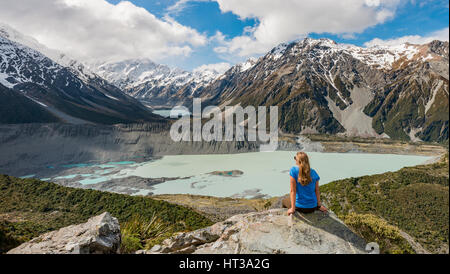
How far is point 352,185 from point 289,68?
161497mm

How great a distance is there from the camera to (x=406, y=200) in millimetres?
25562

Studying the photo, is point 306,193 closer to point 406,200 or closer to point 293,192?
point 293,192

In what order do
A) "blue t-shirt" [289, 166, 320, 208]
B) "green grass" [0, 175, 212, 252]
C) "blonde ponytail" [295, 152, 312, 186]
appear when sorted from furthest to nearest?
"green grass" [0, 175, 212, 252] < "blue t-shirt" [289, 166, 320, 208] < "blonde ponytail" [295, 152, 312, 186]

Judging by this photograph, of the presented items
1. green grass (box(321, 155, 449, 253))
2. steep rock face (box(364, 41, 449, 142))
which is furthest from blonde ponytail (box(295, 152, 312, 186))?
steep rock face (box(364, 41, 449, 142))

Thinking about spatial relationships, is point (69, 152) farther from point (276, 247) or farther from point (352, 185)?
point (276, 247)

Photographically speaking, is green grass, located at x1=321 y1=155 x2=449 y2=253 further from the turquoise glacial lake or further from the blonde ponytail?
the blonde ponytail

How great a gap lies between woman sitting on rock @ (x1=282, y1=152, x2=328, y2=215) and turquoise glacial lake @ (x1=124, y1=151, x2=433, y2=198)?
121 ft

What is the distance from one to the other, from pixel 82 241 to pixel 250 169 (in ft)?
180

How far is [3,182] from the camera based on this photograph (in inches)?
995

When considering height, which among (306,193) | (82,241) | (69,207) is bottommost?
(69,207)

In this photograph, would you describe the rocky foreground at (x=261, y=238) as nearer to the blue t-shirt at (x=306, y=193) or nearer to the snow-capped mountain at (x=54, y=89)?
the blue t-shirt at (x=306, y=193)

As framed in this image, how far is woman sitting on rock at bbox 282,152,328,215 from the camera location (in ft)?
13.1

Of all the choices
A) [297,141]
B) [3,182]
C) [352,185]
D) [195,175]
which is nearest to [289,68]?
[297,141]

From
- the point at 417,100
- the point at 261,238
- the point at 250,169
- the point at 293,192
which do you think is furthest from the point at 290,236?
the point at 417,100
